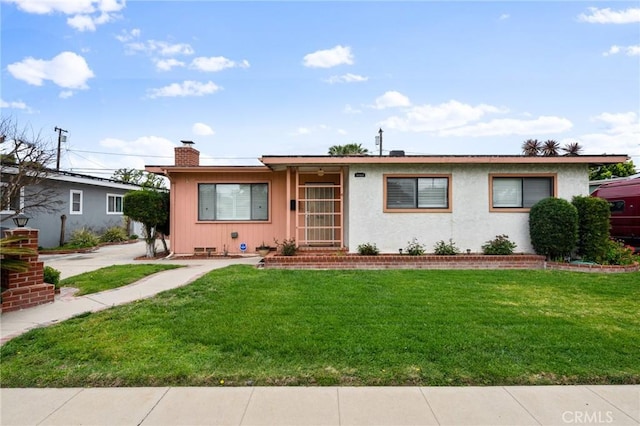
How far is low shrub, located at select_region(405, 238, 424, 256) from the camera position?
1002 centimetres

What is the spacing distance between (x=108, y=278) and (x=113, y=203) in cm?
1362

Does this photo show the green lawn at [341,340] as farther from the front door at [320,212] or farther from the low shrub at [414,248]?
the front door at [320,212]

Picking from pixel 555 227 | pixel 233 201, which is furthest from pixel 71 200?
pixel 555 227

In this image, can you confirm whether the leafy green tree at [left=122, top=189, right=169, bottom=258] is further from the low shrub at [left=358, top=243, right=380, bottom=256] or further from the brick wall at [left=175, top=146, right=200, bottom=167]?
the low shrub at [left=358, top=243, right=380, bottom=256]

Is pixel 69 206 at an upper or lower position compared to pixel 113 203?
lower

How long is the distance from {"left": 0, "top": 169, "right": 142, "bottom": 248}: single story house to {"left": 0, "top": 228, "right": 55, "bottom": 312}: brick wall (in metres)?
9.12

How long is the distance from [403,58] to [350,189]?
6.71m

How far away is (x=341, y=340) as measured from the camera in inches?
160

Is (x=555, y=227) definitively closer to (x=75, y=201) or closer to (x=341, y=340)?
(x=341, y=340)

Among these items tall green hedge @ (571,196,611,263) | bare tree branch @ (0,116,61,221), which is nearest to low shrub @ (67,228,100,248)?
bare tree branch @ (0,116,61,221)

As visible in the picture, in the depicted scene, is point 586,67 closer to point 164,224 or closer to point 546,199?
point 546,199
